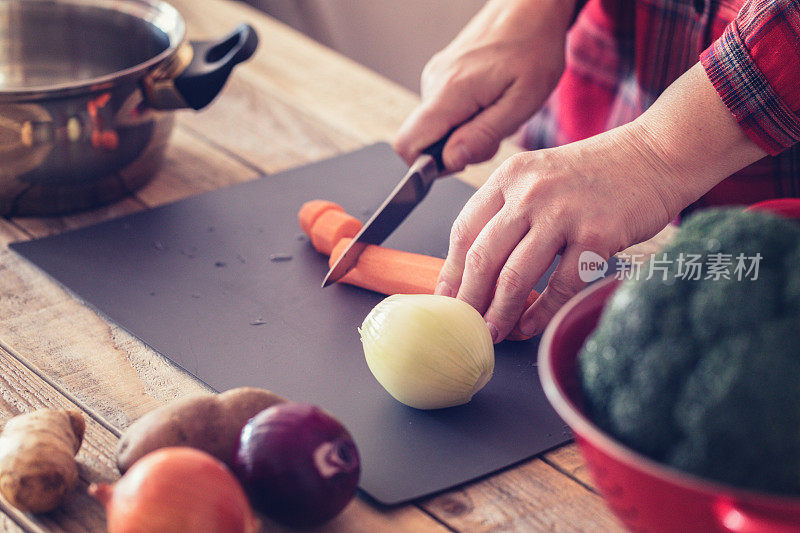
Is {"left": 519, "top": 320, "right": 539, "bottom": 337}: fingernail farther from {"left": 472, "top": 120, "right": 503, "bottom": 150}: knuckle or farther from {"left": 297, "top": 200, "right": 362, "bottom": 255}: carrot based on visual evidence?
{"left": 472, "top": 120, "right": 503, "bottom": 150}: knuckle

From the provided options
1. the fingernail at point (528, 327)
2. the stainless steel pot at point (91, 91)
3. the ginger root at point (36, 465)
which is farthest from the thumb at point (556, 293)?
the stainless steel pot at point (91, 91)

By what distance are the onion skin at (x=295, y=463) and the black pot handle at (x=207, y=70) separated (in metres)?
0.69

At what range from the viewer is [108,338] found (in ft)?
3.12

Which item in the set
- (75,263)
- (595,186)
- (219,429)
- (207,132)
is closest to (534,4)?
(595,186)

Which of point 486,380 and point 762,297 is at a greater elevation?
point 762,297

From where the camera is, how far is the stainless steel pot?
110 cm

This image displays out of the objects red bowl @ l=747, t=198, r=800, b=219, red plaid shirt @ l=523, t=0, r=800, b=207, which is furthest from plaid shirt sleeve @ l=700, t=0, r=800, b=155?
red bowl @ l=747, t=198, r=800, b=219

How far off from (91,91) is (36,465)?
594 mm

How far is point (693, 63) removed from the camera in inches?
47.8

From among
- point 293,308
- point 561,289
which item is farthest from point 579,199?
point 293,308

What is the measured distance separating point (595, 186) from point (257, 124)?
82 cm

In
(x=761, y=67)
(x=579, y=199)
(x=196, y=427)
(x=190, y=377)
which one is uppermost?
(x=761, y=67)

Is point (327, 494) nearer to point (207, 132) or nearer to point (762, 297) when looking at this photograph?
point (762, 297)

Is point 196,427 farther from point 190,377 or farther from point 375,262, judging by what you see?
point 375,262
